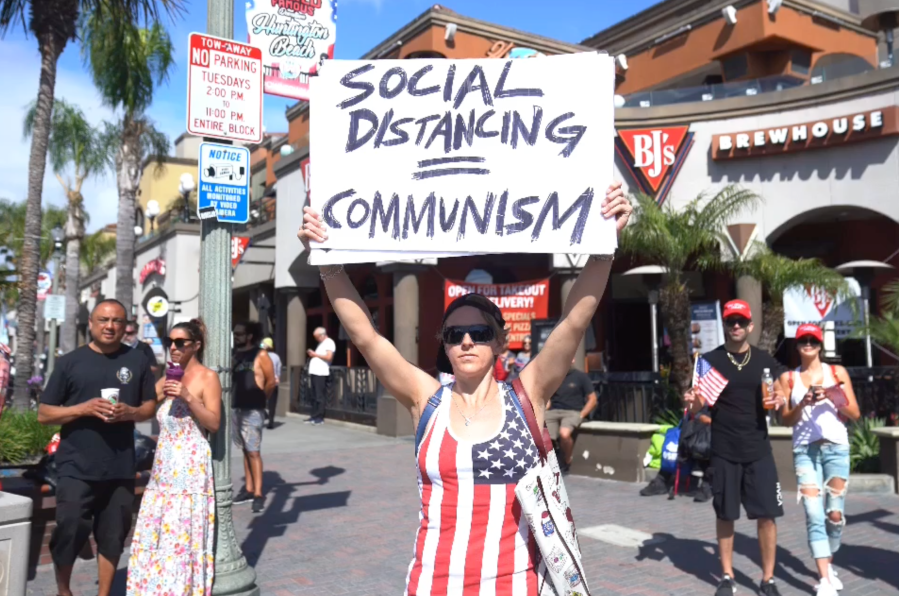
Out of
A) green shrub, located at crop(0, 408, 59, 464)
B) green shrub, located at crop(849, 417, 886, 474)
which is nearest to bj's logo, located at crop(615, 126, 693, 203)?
green shrub, located at crop(849, 417, 886, 474)

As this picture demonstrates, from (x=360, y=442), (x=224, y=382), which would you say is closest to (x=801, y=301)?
(x=360, y=442)

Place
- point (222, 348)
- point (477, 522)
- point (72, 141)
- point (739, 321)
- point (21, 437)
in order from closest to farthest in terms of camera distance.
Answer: point (477, 522) → point (739, 321) → point (222, 348) → point (21, 437) → point (72, 141)

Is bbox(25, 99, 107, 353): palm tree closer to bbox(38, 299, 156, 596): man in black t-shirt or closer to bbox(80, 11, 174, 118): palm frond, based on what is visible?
bbox(80, 11, 174, 118): palm frond

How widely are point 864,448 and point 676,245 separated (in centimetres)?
415

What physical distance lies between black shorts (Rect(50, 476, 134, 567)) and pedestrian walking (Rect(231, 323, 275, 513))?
3438 millimetres

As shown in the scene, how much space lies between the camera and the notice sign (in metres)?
5.32

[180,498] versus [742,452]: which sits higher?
[742,452]

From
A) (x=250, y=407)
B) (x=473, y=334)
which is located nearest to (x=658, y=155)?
(x=250, y=407)

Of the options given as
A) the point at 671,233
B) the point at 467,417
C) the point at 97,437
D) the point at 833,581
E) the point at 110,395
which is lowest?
the point at 833,581

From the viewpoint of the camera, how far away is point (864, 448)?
963 centimetres

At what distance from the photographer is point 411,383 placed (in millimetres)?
2762

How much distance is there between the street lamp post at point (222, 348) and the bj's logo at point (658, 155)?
11.5 metres

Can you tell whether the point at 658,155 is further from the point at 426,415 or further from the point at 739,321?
the point at 426,415

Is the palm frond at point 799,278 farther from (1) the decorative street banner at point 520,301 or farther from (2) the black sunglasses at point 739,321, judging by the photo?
(2) the black sunglasses at point 739,321
